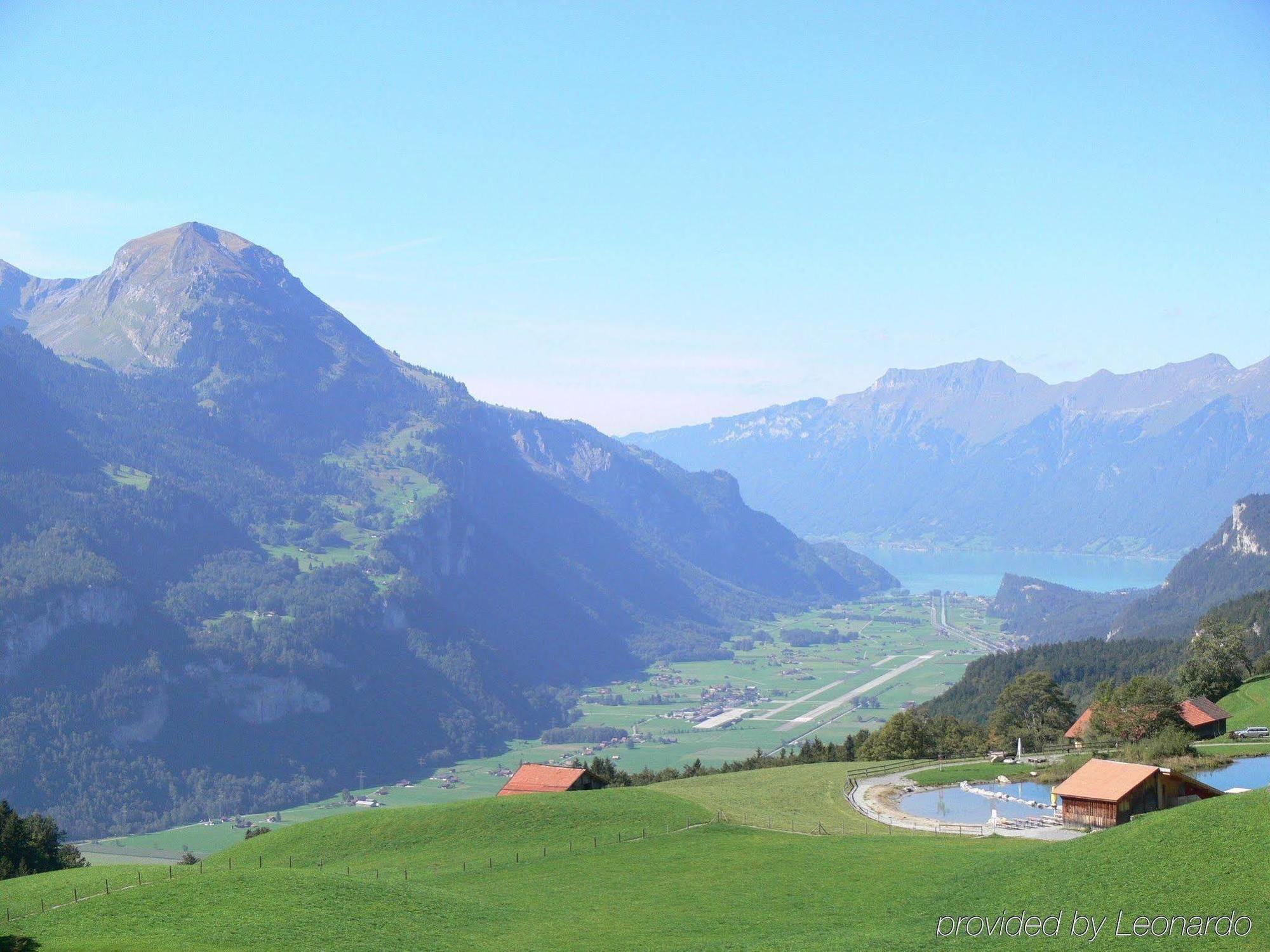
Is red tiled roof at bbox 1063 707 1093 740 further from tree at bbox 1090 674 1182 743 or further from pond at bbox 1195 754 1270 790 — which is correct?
pond at bbox 1195 754 1270 790

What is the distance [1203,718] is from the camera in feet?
261

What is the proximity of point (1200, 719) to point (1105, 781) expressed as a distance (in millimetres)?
31438

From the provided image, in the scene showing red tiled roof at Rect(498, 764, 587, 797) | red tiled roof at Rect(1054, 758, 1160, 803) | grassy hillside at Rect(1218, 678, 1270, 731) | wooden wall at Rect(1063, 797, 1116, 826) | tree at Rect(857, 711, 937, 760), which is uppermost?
red tiled roof at Rect(1054, 758, 1160, 803)

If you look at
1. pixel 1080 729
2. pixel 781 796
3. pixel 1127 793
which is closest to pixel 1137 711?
pixel 1080 729


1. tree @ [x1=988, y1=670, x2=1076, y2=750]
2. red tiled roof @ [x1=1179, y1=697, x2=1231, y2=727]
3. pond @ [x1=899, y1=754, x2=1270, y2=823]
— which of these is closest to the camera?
pond @ [x1=899, y1=754, x2=1270, y2=823]

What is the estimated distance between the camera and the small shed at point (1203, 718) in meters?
79.1

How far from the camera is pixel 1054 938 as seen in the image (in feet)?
112

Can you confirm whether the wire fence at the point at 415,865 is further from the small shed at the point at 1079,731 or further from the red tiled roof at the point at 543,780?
the small shed at the point at 1079,731

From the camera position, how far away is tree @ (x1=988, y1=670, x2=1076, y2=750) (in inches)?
3844

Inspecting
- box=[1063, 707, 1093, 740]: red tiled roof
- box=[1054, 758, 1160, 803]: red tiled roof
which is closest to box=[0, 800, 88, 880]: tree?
box=[1054, 758, 1160, 803]: red tiled roof

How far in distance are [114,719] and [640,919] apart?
181 meters

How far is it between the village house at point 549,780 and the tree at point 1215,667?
50.2 meters

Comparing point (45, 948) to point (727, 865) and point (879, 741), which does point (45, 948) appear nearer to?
point (727, 865)

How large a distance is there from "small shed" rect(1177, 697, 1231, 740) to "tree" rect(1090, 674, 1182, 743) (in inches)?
43.7
